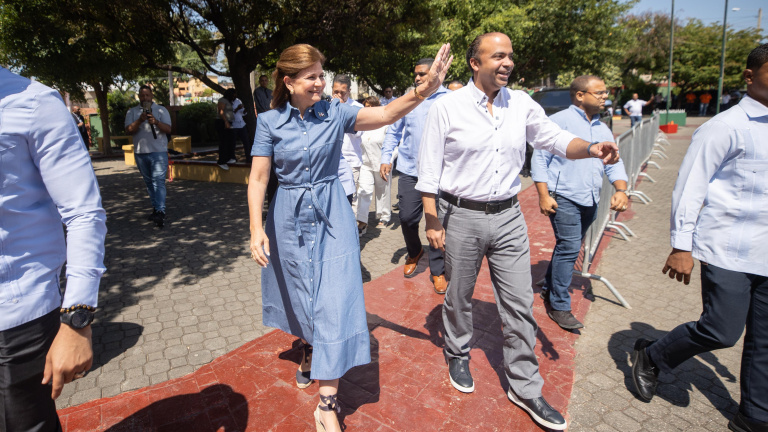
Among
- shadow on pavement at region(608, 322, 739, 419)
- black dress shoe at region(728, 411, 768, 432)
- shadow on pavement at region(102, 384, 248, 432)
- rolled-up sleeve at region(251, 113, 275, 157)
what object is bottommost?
shadow on pavement at region(608, 322, 739, 419)

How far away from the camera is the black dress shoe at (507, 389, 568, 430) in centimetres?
287

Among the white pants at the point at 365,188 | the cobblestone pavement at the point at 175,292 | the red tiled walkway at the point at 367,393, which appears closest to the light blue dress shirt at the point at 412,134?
the cobblestone pavement at the point at 175,292

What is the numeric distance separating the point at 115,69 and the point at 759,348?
1193 centimetres

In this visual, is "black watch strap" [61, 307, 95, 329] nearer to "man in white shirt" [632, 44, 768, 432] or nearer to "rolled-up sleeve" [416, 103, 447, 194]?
"rolled-up sleeve" [416, 103, 447, 194]

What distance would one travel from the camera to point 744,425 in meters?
2.85

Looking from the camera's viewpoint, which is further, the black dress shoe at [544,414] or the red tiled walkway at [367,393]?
the red tiled walkway at [367,393]

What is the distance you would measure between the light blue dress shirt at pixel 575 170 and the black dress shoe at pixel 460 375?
5.09ft

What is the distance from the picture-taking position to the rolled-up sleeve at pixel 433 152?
303cm

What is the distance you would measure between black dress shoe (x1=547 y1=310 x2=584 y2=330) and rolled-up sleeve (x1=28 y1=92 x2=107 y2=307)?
3.59 metres

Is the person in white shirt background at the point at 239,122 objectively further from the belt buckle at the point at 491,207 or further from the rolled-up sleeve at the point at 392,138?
the belt buckle at the point at 491,207

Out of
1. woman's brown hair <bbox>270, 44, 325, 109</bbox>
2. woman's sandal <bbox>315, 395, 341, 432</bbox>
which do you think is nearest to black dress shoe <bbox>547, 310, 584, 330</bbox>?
woman's sandal <bbox>315, 395, 341, 432</bbox>

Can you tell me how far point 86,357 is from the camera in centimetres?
167

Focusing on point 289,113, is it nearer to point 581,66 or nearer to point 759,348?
point 759,348

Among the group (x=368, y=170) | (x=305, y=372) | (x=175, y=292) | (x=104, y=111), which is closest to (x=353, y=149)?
(x=368, y=170)
